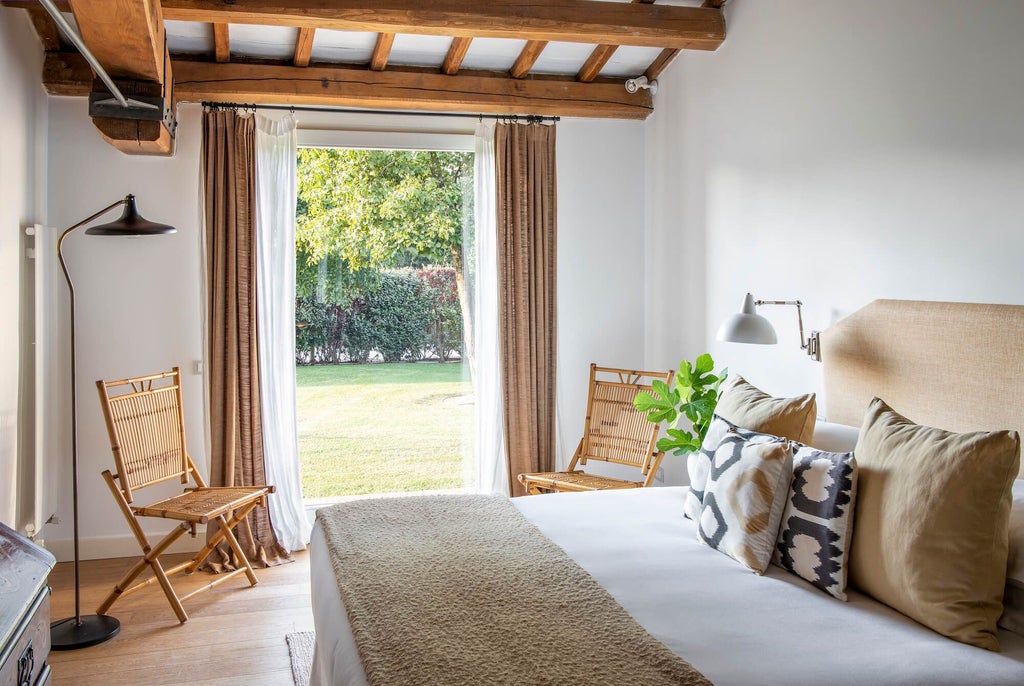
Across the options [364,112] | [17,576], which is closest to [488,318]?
[364,112]

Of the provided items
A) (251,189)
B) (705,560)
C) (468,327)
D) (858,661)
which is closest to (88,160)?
(251,189)

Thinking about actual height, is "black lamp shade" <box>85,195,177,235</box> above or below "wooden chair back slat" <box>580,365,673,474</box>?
above

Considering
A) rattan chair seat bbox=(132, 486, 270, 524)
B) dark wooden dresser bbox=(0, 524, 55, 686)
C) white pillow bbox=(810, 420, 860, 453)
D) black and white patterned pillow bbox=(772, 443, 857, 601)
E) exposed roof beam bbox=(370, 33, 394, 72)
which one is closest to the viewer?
dark wooden dresser bbox=(0, 524, 55, 686)

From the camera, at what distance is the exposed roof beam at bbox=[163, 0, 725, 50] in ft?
11.3

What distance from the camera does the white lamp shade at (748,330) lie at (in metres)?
3.19

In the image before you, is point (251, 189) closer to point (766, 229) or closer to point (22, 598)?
point (766, 229)

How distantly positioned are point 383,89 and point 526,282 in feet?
A: 4.39

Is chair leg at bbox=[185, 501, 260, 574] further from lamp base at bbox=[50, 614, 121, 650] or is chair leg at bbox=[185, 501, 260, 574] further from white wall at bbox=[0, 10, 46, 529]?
white wall at bbox=[0, 10, 46, 529]

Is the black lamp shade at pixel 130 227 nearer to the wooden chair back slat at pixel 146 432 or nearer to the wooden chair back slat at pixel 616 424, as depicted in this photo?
the wooden chair back slat at pixel 146 432

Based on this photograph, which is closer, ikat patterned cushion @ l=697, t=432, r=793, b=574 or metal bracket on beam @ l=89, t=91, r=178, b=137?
ikat patterned cushion @ l=697, t=432, r=793, b=574

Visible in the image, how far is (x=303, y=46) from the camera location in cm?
412

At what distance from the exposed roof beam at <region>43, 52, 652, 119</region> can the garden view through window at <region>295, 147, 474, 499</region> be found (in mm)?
381

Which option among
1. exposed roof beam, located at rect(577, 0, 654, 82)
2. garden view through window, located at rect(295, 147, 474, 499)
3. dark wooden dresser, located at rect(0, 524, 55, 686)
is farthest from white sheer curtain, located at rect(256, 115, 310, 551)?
dark wooden dresser, located at rect(0, 524, 55, 686)

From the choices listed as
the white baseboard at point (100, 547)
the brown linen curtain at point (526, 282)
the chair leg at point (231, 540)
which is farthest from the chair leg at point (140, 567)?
the brown linen curtain at point (526, 282)
